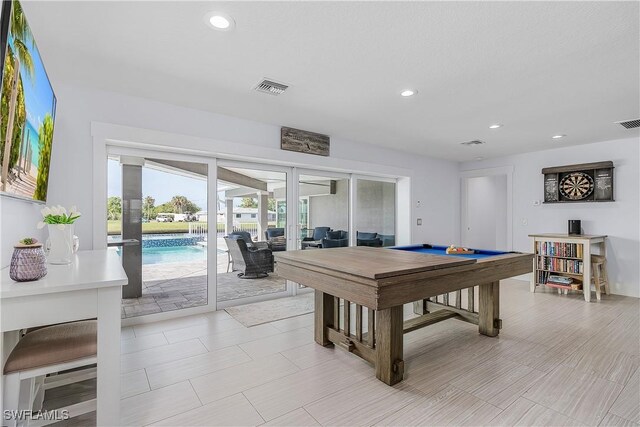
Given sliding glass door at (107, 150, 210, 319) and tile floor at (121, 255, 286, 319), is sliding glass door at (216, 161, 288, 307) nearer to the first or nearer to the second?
A: tile floor at (121, 255, 286, 319)

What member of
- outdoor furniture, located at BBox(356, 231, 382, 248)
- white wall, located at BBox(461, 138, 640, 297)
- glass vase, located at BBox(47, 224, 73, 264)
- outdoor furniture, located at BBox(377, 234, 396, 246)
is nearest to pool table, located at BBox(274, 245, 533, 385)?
glass vase, located at BBox(47, 224, 73, 264)

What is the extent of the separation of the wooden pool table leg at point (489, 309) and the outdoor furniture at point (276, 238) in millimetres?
2672

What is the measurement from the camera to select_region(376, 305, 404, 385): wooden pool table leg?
216 cm

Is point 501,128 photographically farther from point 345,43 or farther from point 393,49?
point 345,43

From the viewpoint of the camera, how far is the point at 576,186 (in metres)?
5.06

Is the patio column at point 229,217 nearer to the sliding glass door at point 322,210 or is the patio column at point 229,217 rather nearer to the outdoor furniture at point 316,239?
the sliding glass door at point 322,210

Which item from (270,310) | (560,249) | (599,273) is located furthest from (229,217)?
(599,273)

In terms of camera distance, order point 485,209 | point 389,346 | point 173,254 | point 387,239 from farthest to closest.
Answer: point 485,209, point 387,239, point 173,254, point 389,346

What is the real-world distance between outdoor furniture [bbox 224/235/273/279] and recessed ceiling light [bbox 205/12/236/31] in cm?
267

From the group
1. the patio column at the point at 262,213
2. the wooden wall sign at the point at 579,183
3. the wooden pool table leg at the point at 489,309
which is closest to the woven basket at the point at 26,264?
the patio column at the point at 262,213

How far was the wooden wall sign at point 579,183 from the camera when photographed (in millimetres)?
4773

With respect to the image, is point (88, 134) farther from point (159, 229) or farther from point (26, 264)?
point (26, 264)

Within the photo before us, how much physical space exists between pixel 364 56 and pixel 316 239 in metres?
3.12

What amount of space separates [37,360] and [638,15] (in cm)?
371
